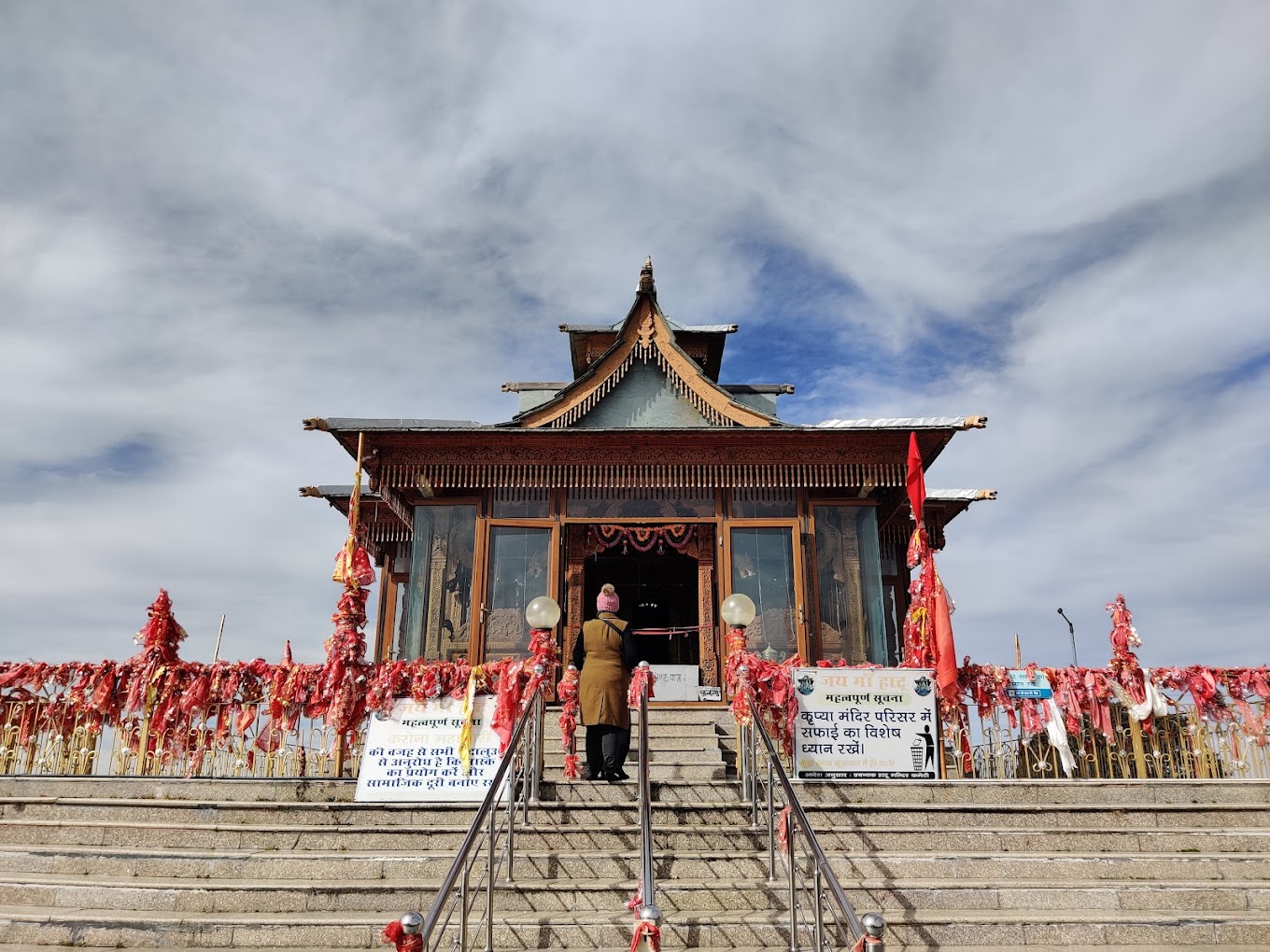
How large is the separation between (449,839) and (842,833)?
133 inches

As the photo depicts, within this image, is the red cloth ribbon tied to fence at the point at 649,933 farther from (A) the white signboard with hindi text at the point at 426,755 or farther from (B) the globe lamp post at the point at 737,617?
(B) the globe lamp post at the point at 737,617

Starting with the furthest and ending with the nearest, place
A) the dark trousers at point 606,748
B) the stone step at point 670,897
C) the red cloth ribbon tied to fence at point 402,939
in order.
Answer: the dark trousers at point 606,748 → the stone step at point 670,897 → the red cloth ribbon tied to fence at point 402,939

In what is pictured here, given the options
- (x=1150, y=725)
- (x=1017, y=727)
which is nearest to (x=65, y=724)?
(x=1017, y=727)

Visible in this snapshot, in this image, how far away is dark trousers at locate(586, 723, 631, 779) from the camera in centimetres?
866

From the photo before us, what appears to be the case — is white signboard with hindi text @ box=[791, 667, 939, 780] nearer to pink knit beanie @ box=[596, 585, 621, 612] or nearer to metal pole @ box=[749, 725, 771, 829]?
metal pole @ box=[749, 725, 771, 829]

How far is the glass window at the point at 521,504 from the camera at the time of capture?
13.3 metres

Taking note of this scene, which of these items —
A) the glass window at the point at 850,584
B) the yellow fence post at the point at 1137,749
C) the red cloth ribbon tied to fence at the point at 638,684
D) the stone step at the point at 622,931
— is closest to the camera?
the stone step at the point at 622,931

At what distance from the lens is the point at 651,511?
13406 mm

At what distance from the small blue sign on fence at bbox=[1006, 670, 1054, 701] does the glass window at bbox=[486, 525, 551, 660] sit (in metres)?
6.29

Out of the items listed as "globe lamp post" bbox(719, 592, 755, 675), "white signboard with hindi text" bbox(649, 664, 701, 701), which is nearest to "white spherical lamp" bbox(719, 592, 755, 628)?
"globe lamp post" bbox(719, 592, 755, 675)

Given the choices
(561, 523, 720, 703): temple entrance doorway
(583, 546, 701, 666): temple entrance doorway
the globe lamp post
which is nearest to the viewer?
the globe lamp post

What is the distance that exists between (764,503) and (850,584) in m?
1.74

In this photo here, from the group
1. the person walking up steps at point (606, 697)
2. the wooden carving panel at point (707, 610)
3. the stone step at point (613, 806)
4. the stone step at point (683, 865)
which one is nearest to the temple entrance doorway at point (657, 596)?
the wooden carving panel at point (707, 610)

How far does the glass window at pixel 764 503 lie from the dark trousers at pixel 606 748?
5171mm
